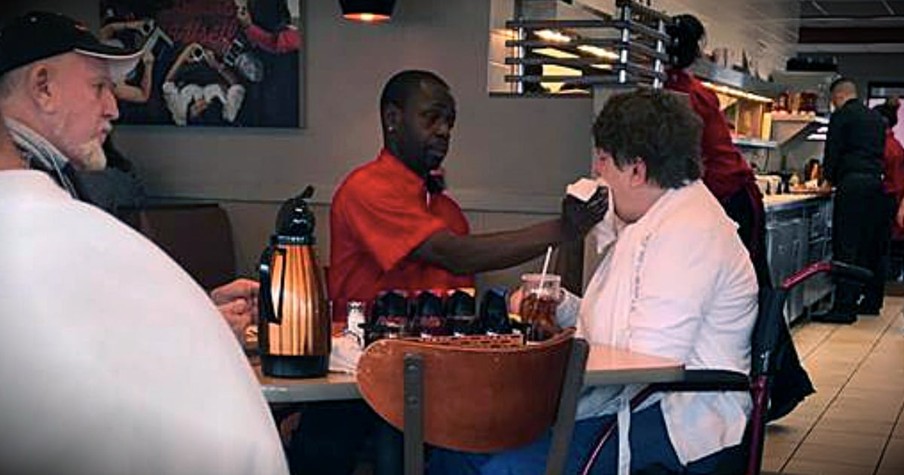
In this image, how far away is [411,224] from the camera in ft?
10.4

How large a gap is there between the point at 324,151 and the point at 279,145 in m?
0.21

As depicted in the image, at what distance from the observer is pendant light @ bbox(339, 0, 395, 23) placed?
424cm

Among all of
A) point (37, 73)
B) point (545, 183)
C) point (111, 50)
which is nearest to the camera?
point (37, 73)

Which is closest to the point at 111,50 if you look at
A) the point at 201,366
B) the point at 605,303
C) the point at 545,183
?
the point at 605,303

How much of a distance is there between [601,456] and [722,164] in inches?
101

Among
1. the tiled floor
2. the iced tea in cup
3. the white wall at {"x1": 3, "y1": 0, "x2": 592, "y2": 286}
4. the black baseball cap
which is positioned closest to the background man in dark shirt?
the tiled floor

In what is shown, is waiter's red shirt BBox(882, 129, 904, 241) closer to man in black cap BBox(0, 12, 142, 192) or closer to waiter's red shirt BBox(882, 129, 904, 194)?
waiter's red shirt BBox(882, 129, 904, 194)

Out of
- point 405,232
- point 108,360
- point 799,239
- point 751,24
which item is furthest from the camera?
point 751,24

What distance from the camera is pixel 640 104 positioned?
2773 mm

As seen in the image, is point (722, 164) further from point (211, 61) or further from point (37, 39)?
point (37, 39)

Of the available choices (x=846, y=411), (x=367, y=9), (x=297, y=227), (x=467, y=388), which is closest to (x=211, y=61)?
(x=367, y=9)

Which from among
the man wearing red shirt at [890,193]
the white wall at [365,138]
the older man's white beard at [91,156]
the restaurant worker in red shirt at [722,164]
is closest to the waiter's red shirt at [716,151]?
the restaurant worker in red shirt at [722,164]

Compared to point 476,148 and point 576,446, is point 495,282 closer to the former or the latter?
point 476,148

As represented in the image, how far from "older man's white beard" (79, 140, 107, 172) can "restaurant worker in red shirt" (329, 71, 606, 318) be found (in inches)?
37.9
